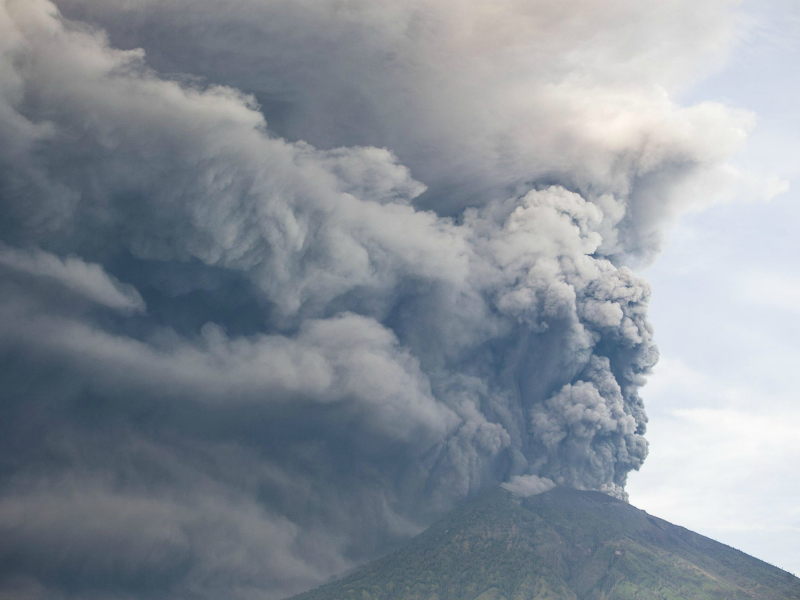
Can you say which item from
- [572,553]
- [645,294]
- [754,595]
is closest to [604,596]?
[572,553]

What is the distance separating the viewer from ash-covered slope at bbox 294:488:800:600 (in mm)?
91812

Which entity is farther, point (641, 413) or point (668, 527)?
point (668, 527)

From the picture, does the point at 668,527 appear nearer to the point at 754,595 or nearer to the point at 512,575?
the point at 754,595

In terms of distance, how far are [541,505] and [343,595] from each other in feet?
92.9

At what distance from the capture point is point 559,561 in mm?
96938

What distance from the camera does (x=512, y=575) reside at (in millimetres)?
95188

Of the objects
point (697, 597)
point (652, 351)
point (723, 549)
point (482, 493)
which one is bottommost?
point (697, 597)

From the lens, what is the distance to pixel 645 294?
89688 millimetres

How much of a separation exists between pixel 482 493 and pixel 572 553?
1462 centimetres

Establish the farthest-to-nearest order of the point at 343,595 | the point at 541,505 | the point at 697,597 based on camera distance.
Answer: the point at 541,505 < the point at 343,595 < the point at 697,597

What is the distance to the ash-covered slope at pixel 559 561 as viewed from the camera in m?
91.8

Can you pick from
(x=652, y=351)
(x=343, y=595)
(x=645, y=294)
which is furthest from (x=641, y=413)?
(x=343, y=595)

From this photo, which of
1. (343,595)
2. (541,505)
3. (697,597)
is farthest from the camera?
(541,505)

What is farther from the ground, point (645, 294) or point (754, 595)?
point (645, 294)
